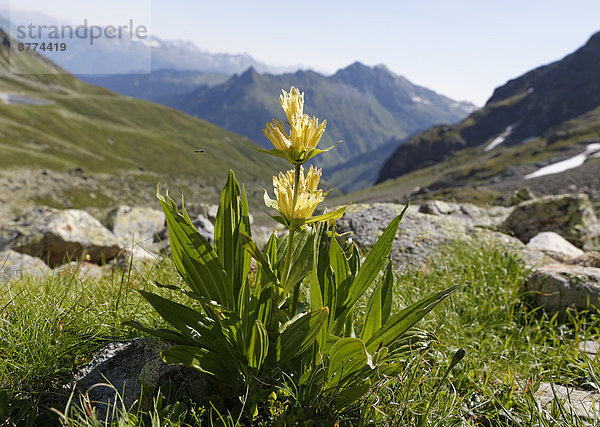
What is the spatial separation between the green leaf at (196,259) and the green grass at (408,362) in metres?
0.71

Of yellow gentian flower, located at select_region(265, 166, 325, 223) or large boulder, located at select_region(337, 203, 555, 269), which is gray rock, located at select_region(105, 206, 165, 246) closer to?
large boulder, located at select_region(337, 203, 555, 269)

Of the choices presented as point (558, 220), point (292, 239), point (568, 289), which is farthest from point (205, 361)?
point (558, 220)

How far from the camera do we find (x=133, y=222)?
42.7ft

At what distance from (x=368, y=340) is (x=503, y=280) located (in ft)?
11.2

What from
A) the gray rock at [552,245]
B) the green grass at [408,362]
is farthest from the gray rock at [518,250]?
the green grass at [408,362]

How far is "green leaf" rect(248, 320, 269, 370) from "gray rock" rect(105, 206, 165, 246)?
10.9 m

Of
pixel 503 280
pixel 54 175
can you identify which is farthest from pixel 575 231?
pixel 54 175

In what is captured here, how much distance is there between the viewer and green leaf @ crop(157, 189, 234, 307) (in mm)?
2385

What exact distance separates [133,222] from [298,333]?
12.2m

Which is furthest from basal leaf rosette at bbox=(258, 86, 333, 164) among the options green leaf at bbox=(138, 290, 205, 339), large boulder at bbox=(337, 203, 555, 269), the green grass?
large boulder at bbox=(337, 203, 555, 269)

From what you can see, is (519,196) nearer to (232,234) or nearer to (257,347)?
(232,234)


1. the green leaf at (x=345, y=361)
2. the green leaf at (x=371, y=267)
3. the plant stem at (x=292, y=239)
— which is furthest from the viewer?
the green leaf at (x=371, y=267)

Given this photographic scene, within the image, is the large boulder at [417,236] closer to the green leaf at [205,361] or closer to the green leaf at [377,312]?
the green leaf at [377,312]

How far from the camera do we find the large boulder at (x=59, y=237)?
367 inches
